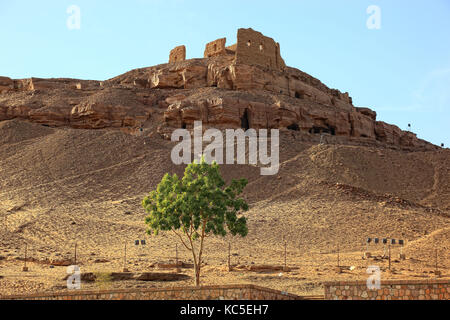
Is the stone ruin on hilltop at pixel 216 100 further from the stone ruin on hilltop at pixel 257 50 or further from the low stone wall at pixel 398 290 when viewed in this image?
the low stone wall at pixel 398 290

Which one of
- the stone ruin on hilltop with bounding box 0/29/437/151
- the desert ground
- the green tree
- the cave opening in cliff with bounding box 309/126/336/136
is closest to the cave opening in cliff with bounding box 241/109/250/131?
the stone ruin on hilltop with bounding box 0/29/437/151

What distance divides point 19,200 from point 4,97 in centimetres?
3039

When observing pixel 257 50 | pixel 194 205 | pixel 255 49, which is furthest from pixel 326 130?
pixel 194 205

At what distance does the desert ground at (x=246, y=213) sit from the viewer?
86.8ft

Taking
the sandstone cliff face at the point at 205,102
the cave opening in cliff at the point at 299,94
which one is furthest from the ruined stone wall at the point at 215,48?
the cave opening in cliff at the point at 299,94

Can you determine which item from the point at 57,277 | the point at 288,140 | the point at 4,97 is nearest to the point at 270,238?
the point at 57,277

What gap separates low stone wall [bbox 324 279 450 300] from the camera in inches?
484

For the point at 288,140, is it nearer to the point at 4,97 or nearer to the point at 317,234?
the point at 317,234

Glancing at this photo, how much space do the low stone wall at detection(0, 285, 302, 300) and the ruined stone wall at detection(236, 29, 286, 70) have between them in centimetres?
5210

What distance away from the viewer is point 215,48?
72062 mm

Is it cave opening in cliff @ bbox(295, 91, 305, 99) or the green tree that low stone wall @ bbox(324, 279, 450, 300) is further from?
cave opening in cliff @ bbox(295, 91, 305, 99)

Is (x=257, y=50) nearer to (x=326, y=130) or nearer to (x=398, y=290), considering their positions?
(x=326, y=130)

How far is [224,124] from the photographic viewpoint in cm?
5716

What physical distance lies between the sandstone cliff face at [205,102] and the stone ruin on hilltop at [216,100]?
0.10 metres
